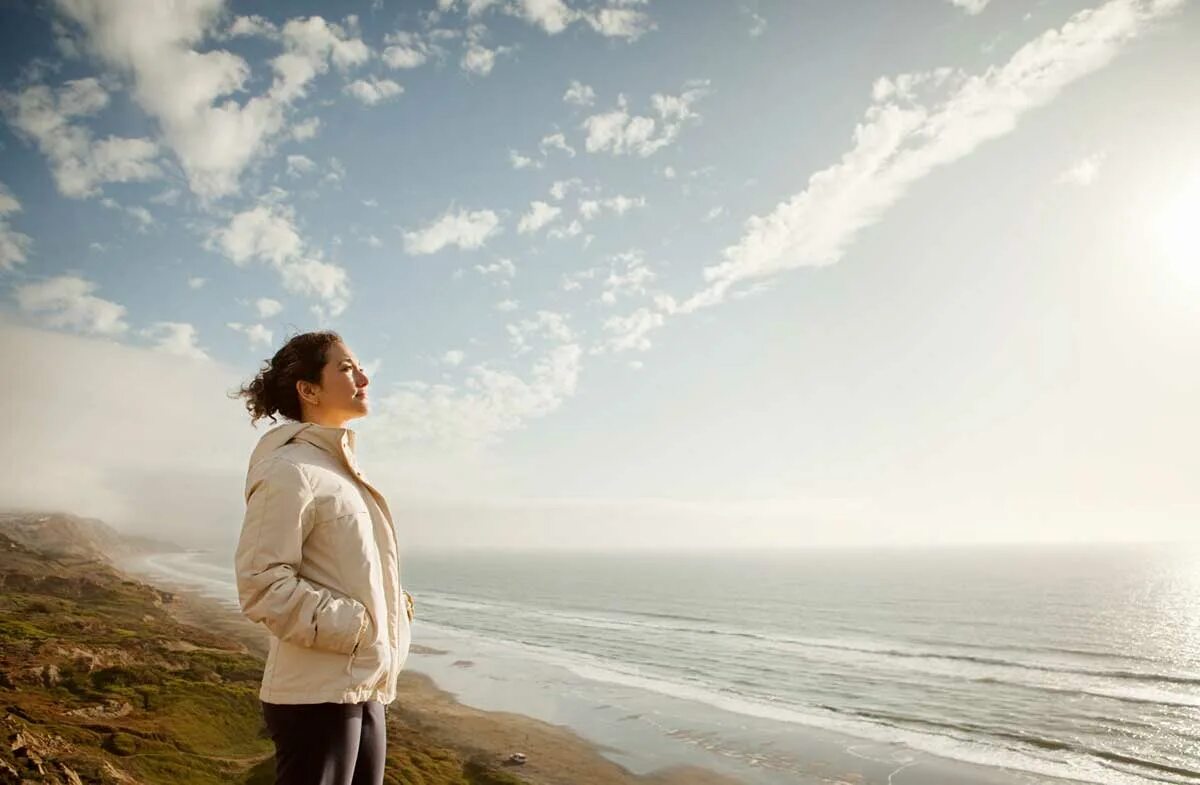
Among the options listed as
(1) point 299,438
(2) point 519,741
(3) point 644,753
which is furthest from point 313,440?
(2) point 519,741

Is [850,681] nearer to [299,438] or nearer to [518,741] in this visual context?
[518,741]

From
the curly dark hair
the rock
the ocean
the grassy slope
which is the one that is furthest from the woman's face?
the ocean

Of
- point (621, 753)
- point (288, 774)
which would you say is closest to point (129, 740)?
point (288, 774)

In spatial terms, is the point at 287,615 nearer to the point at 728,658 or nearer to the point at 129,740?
the point at 129,740

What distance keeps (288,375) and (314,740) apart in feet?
4.74

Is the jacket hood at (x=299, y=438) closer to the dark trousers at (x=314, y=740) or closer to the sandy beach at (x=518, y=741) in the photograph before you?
the dark trousers at (x=314, y=740)

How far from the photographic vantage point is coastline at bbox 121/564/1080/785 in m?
18.1

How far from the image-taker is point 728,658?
3741cm

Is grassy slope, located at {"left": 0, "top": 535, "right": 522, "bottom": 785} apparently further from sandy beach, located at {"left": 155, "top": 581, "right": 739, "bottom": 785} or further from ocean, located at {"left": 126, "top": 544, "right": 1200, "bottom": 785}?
ocean, located at {"left": 126, "top": 544, "right": 1200, "bottom": 785}

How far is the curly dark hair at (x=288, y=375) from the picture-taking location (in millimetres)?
2689

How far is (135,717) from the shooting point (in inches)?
483

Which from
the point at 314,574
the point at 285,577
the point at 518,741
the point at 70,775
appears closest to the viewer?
the point at 285,577

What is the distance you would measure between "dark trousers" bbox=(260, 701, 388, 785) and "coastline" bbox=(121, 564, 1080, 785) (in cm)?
1698

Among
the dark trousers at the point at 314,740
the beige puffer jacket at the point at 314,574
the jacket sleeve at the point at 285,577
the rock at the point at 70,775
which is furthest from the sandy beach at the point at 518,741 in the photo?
the jacket sleeve at the point at 285,577
